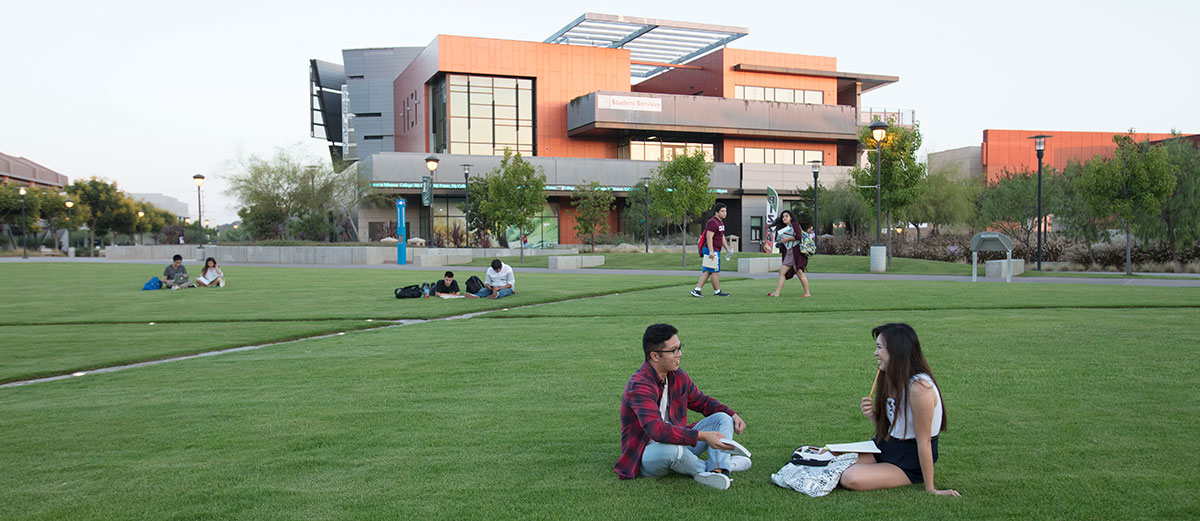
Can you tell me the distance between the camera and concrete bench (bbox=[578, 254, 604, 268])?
119 feet

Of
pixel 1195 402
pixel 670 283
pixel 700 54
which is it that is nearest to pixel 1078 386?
pixel 1195 402

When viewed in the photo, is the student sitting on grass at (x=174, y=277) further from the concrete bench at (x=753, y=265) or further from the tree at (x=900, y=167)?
the tree at (x=900, y=167)

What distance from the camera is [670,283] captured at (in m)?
23.4

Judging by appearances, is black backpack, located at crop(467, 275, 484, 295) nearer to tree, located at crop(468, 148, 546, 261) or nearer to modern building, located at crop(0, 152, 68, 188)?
tree, located at crop(468, 148, 546, 261)

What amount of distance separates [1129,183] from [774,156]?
120 feet

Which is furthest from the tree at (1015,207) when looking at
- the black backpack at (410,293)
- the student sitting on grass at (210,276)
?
the student sitting on grass at (210,276)

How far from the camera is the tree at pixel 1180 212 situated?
3056 centimetres

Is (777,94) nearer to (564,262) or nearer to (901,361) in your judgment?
(564,262)

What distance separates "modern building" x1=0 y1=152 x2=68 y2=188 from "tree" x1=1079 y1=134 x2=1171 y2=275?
92517mm

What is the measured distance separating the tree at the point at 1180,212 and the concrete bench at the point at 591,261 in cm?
2120

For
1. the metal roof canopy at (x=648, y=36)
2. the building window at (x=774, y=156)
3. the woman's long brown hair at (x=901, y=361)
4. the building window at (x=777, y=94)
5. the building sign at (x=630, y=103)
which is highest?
the metal roof canopy at (x=648, y=36)

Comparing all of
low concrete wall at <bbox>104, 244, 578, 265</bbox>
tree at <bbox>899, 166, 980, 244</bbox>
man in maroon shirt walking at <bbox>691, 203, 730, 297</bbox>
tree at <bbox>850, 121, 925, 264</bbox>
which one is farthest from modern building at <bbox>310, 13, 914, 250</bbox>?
man in maroon shirt walking at <bbox>691, 203, 730, 297</bbox>

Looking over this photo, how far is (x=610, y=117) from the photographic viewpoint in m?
57.3

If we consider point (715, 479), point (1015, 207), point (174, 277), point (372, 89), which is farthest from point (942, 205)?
point (372, 89)
